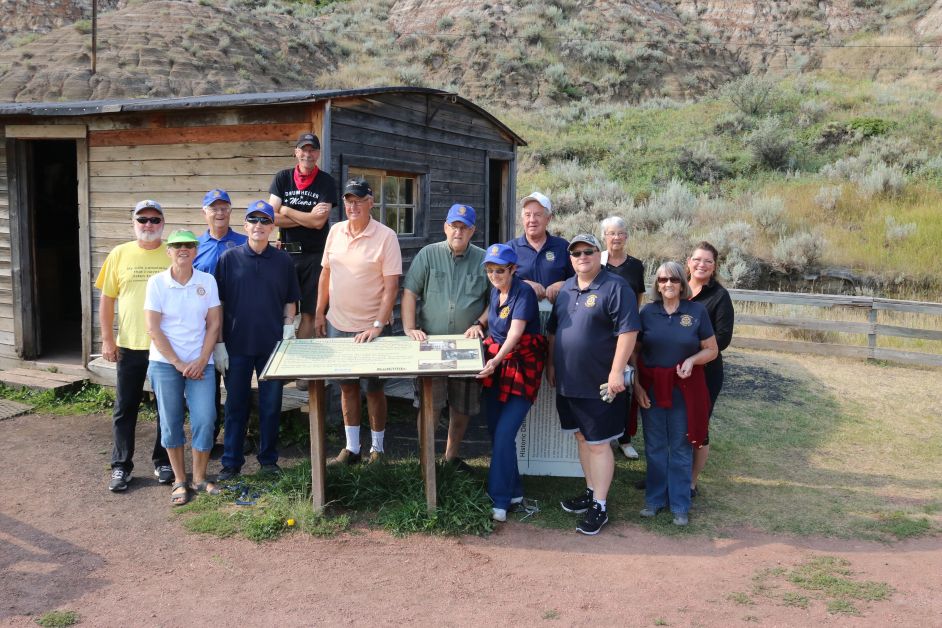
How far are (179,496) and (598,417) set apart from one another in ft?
9.20

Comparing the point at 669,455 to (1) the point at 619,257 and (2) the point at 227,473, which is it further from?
(2) the point at 227,473

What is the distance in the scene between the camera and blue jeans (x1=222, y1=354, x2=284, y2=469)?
16.6ft

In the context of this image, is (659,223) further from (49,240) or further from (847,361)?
(49,240)

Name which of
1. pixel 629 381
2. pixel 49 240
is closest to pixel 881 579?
pixel 629 381

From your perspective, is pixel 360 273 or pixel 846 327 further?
pixel 846 327

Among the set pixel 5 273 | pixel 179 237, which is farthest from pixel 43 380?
pixel 179 237

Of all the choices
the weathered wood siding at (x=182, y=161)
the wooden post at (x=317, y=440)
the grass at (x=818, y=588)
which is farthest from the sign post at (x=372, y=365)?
the weathered wood siding at (x=182, y=161)

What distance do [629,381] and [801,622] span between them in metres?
1.51

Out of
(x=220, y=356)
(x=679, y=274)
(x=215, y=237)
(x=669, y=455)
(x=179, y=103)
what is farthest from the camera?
(x=179, y=103)

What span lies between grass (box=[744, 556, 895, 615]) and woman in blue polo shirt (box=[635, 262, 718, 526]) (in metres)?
0.77

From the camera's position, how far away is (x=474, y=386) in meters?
4.80

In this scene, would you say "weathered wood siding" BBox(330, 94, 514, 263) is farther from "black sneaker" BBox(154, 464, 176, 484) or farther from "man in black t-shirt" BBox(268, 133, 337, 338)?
"black sneaker" BBox(154, 464, 176, 484)

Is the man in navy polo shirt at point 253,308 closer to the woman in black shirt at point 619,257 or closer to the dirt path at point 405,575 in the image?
the dirt path at point 405,575

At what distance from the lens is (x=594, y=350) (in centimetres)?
439
